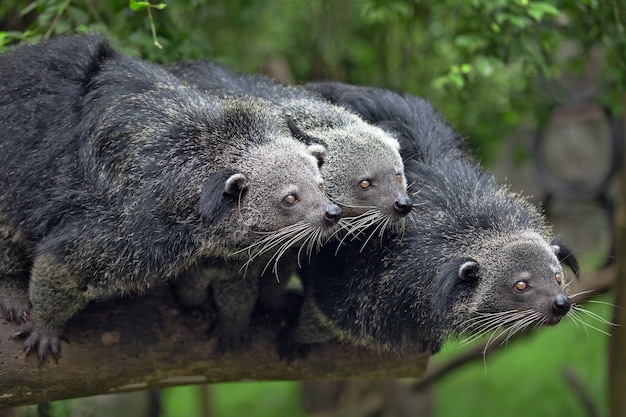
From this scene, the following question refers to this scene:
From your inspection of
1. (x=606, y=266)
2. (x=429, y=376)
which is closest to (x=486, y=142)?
(x=606, y=266)

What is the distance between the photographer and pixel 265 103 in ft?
13.1

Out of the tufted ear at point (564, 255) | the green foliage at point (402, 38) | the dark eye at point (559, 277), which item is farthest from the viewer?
the green foliage at point (402, 38)

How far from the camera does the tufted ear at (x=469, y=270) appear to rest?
3.78m

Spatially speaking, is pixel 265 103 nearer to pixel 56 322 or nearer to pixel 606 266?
pixel 56 322

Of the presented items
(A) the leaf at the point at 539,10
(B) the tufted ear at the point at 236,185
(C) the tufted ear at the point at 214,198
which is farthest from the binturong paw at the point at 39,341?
(A) the leaf at the point at 539,10

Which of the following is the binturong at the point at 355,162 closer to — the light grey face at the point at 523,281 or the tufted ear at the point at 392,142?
A: the tufted ear at the point at 392,142

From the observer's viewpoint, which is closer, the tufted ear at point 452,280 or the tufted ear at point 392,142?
the tufted ear at point 452,280

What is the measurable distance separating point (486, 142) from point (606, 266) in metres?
1.51

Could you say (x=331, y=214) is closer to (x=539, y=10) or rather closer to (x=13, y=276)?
(x=13, y=276)

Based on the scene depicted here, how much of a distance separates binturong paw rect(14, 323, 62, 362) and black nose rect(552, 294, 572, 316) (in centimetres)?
232

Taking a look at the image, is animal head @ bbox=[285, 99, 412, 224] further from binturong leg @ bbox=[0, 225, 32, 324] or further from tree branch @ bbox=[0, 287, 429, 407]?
binturong leg @ bbox=[0, 225, 32, 324]

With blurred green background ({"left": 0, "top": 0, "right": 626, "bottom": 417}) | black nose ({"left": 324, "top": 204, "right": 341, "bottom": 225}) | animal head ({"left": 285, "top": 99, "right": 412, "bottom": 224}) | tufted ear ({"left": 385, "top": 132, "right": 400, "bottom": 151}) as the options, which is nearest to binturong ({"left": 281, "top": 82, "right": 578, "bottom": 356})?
tufted ear ({"left": 385, "top": 132, "right": 400, "bottom": 151})

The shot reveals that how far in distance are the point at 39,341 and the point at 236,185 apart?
1242mm

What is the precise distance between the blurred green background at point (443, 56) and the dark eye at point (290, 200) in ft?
3.89
